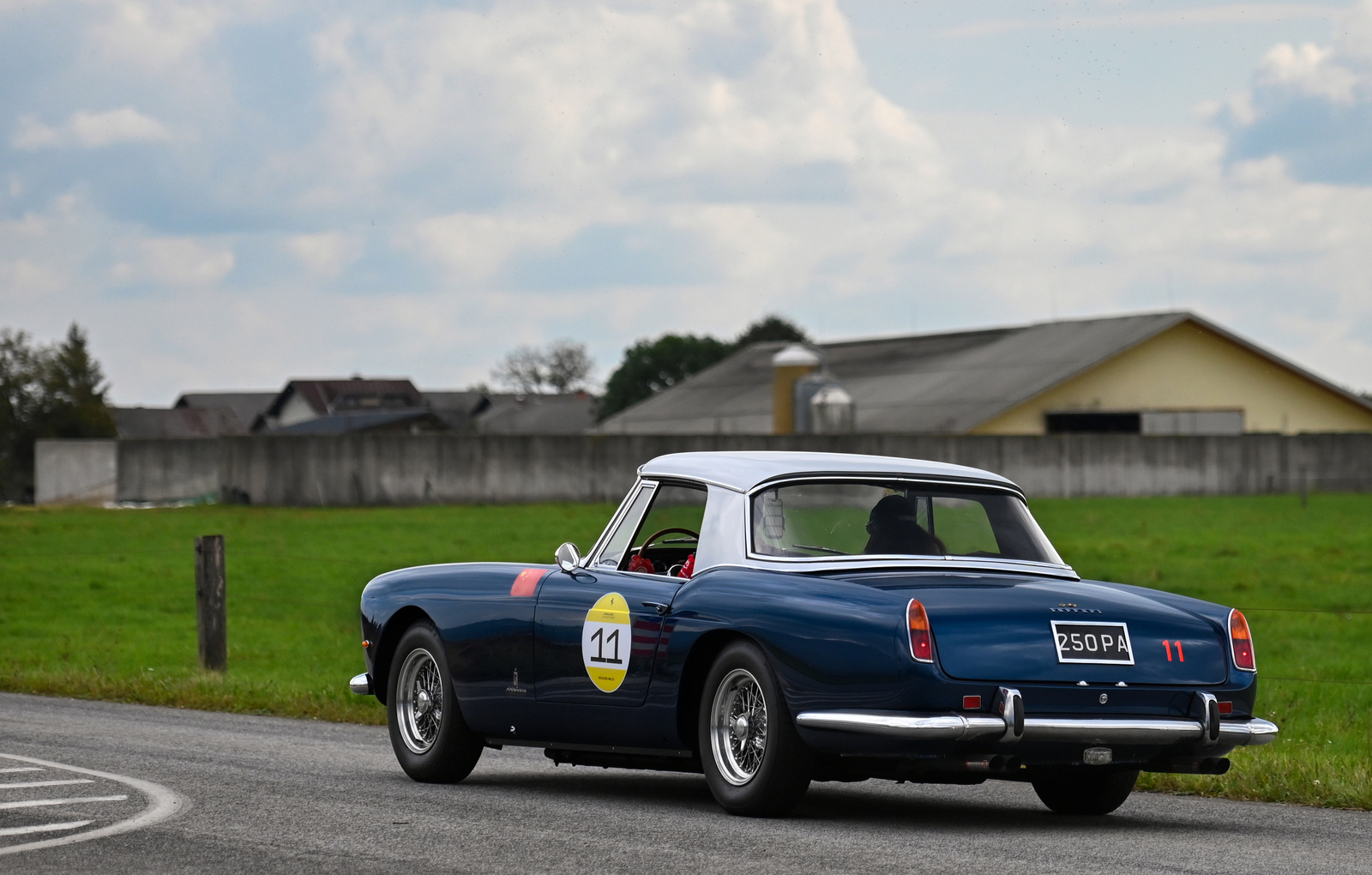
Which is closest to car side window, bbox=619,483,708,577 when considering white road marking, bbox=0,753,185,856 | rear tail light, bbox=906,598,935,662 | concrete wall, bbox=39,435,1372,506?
rear tail light, bbox=906,598,935,662

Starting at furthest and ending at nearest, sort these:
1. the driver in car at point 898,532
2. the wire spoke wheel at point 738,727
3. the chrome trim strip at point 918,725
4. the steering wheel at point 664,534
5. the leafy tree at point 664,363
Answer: the leafy tree at point 664,363 → the steering wheel at point 664,534 → the driver in car at point 898,532 → the wire spoke wheel at point 738,727 → the chrome trim strip at point 918,725

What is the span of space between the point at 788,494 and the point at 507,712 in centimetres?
169

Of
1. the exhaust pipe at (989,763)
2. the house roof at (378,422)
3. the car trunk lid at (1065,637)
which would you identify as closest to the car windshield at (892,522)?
the car trunk lid at (1065,637)

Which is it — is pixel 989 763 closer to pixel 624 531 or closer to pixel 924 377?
pixel 624 531

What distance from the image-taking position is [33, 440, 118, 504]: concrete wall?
2761 inches

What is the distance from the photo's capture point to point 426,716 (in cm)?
935

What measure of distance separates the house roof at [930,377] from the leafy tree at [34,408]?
111 ft

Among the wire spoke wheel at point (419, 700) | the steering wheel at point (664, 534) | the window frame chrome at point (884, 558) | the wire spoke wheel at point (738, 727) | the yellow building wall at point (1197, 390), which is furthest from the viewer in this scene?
the yellow building wall at point (1197, 390)

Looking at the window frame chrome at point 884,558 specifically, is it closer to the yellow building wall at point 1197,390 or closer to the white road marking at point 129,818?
the white road marking at point 129,818

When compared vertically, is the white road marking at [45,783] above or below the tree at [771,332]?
below

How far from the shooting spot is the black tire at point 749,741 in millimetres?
7281

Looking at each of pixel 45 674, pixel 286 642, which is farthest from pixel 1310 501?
pixel 45 674

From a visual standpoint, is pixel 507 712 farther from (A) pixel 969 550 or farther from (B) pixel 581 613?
(A) pixel 969 550

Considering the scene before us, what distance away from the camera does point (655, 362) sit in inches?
4783
